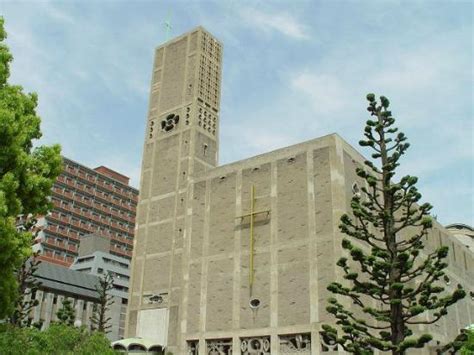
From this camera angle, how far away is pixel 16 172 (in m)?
14.0

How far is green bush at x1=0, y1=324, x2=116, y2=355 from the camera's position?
17.7m

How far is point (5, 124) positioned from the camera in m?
13.5

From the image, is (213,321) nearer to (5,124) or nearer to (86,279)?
(5,124)

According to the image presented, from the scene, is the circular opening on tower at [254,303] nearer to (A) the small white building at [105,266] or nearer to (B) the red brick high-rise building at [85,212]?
(A) the small white building at [105,266]

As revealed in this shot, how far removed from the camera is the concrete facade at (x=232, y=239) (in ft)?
110

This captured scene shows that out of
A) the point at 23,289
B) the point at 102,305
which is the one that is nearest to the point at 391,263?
the point at 23,289

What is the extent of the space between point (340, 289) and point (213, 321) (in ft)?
56.9

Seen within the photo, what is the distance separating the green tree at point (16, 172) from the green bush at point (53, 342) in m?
4.04

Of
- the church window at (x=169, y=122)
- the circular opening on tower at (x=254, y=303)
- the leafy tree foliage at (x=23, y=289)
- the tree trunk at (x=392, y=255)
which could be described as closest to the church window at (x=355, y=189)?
the circular opening on tower at (x=254, y=303)

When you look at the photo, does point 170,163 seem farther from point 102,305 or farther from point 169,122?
point 102,305

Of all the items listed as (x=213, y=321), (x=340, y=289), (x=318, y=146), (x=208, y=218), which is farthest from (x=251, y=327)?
(x=340, y=289)

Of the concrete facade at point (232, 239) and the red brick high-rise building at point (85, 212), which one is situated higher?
the red brick high-rise building at point (85, 212)

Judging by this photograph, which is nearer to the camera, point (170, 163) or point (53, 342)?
point (53, 342)

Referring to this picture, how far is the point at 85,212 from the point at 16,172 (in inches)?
3494
